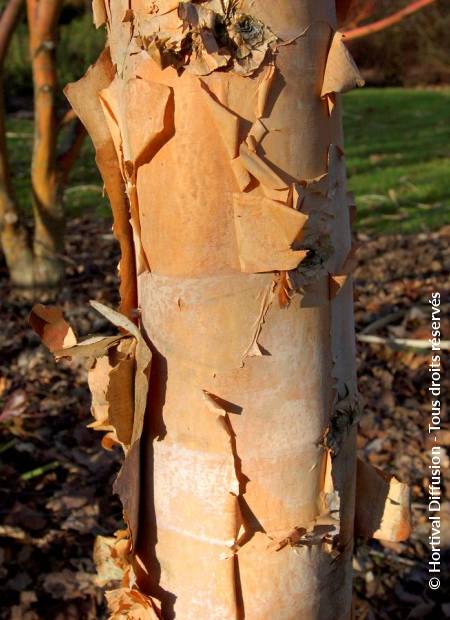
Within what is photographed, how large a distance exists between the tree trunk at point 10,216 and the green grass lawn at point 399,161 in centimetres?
220

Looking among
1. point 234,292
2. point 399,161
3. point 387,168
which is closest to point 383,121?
point 399,161

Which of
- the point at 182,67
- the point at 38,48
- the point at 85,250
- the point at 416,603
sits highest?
the point at 38,48

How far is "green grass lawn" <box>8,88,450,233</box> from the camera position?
183 inches

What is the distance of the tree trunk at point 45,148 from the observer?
291 cm

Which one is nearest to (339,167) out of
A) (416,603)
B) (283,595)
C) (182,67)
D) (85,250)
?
(182,67)

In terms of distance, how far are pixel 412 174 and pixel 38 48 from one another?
3835 mm

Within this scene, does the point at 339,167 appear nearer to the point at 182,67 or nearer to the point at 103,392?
the point at 182,67

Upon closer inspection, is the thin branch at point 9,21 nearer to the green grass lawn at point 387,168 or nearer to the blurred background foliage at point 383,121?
the blurred background foliage at point 383,121

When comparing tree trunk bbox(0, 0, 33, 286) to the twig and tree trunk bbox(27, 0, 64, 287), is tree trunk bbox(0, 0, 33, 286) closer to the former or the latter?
tree trunk bbox(27, 0, 64, 287)

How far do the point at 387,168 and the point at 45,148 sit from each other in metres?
3.94

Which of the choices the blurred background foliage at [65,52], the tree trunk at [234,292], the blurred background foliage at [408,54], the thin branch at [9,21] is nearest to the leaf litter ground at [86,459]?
the tree trunk at [234,292]

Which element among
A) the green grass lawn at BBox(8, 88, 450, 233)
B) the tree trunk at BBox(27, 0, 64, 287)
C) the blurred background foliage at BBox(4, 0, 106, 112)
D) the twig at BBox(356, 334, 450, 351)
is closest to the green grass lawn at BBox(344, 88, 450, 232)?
the green grass lawn at BBox(8, 88, 450, 233)

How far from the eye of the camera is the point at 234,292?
2.01 ft

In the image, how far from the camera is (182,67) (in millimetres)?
569
